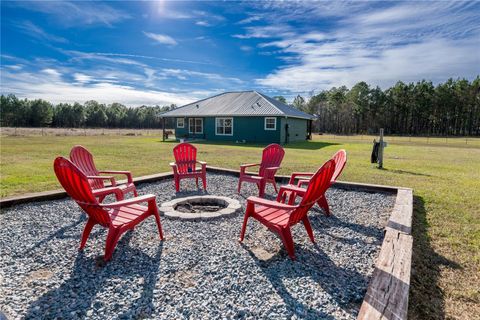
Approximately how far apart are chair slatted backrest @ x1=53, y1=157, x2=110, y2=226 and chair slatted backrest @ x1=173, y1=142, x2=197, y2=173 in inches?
118

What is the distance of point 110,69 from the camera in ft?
103

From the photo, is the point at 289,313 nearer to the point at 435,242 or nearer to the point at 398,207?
the point at 435,242

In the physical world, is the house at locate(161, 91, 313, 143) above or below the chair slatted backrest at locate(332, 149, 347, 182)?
above

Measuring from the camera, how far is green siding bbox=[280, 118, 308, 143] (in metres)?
19.2

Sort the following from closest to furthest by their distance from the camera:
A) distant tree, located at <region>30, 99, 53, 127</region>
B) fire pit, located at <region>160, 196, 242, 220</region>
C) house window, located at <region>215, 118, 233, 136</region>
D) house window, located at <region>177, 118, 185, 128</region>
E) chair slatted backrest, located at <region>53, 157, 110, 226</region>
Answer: chair slatted backrest, located at <region>53, 157, 110, 226</region>
fire pit, located at <region>160, 196, 242, 220</region>
house window, located at <region>215, 118, 233, 136</region>
house window, located at <region>177, 118, 185, 128</region>
distant tree, located at <region>30, 99, 53, 127</region>

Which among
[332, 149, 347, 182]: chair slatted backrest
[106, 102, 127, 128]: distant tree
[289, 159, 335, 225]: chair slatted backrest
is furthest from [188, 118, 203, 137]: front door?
[106, 102, 127, 128]: distant tree

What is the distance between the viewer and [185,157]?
219 inches

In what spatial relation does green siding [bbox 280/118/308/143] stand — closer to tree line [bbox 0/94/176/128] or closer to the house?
the house

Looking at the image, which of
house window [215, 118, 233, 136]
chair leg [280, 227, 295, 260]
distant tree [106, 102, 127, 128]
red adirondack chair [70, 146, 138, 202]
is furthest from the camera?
distant tree [106, 102, 127, 128]

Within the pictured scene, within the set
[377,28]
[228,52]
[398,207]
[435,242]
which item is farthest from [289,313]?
[228,52]

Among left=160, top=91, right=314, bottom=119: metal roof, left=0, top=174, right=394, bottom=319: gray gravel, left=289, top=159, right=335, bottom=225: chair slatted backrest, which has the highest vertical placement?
left=160, top=91, right=314, bottom=119: metal roof

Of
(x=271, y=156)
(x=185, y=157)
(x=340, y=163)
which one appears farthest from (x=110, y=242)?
(x=271, y=156)

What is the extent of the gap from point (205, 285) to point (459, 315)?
70.6 inches

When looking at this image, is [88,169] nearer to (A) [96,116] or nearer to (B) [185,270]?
(B) [185,270]
